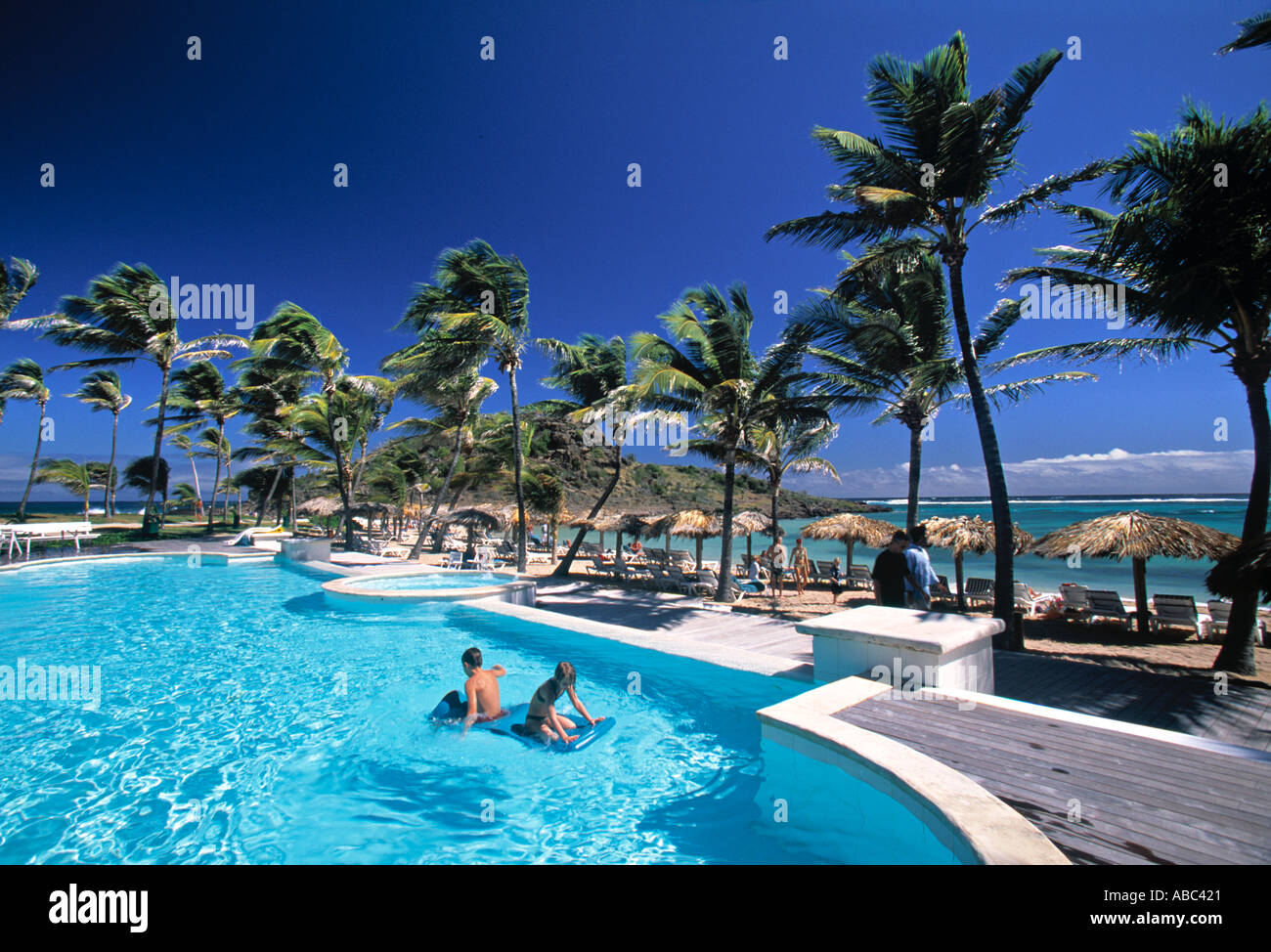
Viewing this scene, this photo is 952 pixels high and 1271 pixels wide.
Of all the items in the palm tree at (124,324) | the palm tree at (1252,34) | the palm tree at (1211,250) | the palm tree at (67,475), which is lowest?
the palm tree at (67,475)

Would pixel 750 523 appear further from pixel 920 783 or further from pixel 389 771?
pixel 920 783

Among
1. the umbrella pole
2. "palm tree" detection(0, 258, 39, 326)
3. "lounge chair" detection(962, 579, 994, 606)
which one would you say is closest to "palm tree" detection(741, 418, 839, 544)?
"lounge chair" detection(962, 579, 994, 606)

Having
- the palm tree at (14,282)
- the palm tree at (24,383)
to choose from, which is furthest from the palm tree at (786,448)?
the palm tree at (24,383)

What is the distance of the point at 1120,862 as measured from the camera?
232cm

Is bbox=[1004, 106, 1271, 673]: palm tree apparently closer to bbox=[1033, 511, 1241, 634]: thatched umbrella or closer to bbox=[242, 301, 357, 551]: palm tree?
bbox=[1033, 511, 1241, 634]: thatched umbrella

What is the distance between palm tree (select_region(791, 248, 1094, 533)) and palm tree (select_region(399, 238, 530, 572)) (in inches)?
338

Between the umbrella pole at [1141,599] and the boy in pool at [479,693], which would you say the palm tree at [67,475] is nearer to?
the boy in pool at [479,693]

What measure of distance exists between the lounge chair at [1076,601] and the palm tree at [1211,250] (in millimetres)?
4942

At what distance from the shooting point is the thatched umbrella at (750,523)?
16250 millimetres

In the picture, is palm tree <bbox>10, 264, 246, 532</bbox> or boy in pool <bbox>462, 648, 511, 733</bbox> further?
palm tree <bbox>10, 264, 246, 532</bbox>

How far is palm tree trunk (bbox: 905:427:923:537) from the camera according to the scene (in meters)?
10.7

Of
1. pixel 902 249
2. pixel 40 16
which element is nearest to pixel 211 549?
pixel 40 16

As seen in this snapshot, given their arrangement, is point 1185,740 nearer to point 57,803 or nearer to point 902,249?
point 902,249
